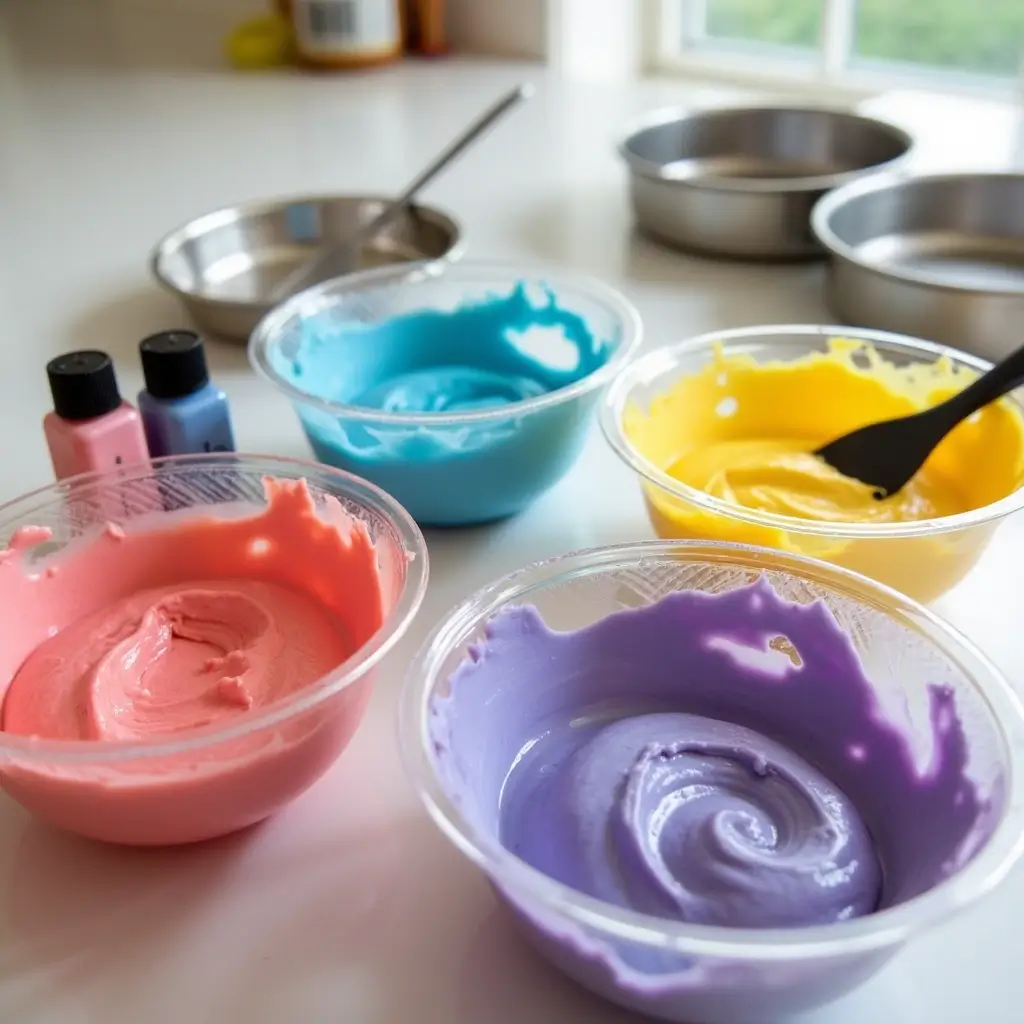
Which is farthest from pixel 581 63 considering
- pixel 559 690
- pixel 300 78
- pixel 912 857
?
pixel 912 857

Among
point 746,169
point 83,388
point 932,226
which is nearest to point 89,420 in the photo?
point 83,388

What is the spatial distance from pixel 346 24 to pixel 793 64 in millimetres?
844

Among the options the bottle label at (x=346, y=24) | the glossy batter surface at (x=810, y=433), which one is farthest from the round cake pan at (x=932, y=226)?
the bottle label at (x=346, y=24)

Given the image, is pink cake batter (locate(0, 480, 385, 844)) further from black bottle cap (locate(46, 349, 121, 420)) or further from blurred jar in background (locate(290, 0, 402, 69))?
blurred jar in background (locate(290, 0, 402, 69))

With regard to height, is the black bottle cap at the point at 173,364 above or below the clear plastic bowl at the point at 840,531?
above

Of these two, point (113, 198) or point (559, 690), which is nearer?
point (559, 690)

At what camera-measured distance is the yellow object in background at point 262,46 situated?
2182 millimetres

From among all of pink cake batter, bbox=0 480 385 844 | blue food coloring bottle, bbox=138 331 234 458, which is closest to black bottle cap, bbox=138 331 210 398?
blue food coloring bottle, bbox=138 331 234 458

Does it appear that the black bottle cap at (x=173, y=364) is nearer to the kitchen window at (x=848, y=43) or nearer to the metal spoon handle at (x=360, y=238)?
the metal spoon handle at (x=360, y=238)

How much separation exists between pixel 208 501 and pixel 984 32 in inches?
79.7

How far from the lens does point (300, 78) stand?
213 centimetres

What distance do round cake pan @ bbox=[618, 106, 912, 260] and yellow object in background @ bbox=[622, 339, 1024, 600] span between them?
0.38 meters

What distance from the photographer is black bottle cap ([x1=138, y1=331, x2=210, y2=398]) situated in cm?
79

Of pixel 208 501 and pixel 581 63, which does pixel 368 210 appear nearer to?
pixel 208 501
